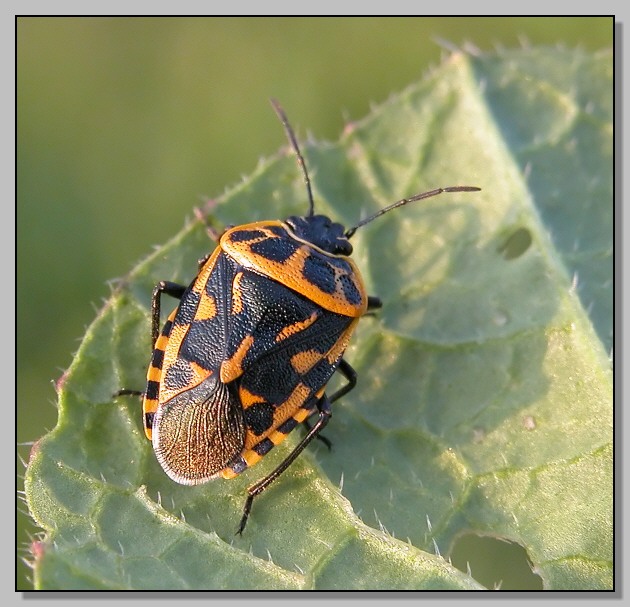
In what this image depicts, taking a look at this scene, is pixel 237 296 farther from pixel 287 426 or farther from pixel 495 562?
pixel 495 562

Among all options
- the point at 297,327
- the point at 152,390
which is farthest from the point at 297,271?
the point at 152,390

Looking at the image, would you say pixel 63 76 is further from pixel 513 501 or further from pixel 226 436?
pixel 513 501

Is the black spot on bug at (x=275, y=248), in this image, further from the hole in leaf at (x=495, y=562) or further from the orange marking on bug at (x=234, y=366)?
the hole in leaf at (x=495, y=562)

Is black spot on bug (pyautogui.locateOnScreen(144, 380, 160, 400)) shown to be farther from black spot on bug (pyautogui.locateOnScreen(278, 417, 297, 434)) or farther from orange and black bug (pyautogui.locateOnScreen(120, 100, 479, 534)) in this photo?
black spot on bug (pyautogui.locateOnScreen(278, 417, 297, 434))

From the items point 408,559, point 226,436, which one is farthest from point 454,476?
point 226,436

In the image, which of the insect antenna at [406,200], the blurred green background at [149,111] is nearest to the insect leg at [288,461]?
the insect antenna at [406,200]
